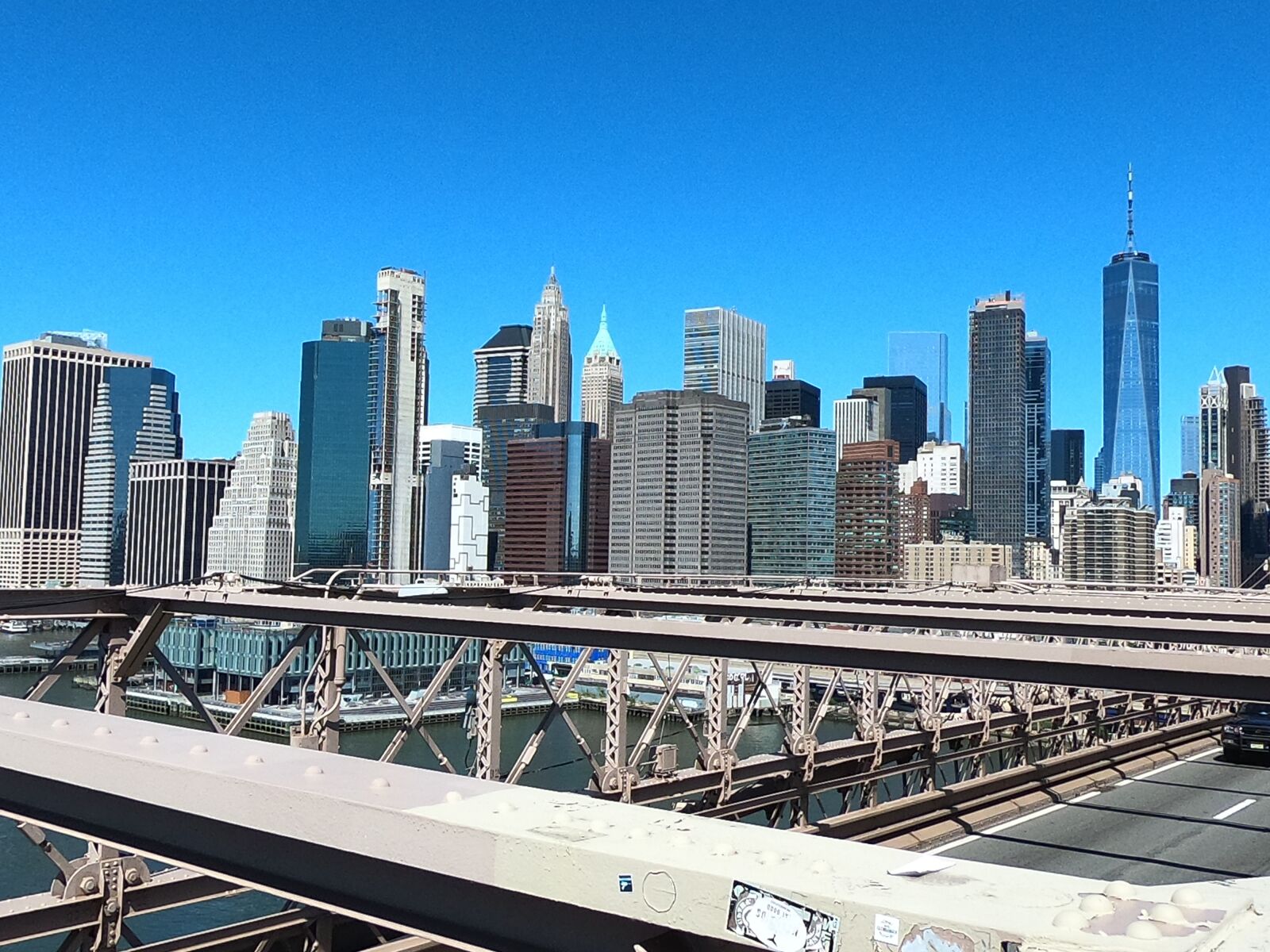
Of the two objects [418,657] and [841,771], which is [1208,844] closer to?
[841,771]

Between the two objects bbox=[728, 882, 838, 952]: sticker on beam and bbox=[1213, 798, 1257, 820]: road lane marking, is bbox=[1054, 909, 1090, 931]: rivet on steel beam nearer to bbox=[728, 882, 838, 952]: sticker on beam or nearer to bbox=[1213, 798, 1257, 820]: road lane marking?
bbox=[728, 882, 838, 952]: sticker on beam

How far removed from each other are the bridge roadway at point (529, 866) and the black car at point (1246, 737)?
30.0 meters

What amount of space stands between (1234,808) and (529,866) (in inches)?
923

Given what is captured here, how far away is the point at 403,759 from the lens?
7100cm

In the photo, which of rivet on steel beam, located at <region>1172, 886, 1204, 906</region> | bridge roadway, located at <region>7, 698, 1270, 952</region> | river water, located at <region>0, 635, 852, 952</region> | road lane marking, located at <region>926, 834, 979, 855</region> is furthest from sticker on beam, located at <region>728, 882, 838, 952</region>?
road lane marking, located at <region>926, 834, 979, 855</region>

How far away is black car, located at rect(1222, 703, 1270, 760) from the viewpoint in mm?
29312

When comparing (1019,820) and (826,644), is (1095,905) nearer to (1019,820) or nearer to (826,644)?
(826,644)

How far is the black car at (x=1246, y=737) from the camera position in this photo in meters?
29.3

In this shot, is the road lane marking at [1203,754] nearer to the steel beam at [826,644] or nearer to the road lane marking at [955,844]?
the road lane marking at [955,844]

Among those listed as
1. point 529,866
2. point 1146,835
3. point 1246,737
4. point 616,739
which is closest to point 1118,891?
point 529,866

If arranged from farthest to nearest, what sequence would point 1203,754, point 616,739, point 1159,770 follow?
point 1203,754 < point 1159,770 < point 616,739

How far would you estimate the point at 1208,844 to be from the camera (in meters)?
19.1

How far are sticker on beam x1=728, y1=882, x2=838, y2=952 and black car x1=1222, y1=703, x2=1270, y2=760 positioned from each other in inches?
1192

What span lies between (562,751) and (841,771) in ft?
194
